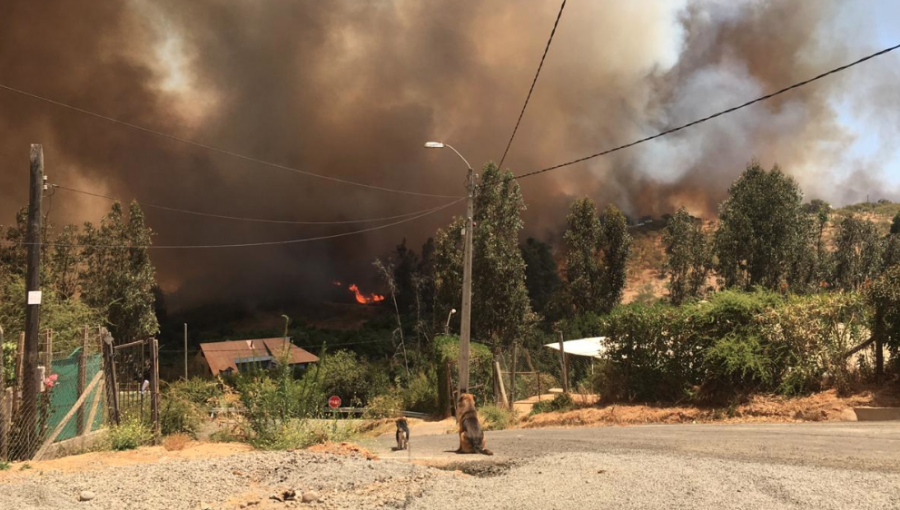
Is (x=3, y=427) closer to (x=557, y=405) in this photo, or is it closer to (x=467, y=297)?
(x=467, y=297)

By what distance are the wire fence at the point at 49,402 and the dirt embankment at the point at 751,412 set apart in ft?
41.9

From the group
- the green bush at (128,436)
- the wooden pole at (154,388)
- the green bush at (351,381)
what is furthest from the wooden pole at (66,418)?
the green bush at (351,381)

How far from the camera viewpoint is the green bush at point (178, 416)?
1446 centimetres

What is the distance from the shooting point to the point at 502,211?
124 ft

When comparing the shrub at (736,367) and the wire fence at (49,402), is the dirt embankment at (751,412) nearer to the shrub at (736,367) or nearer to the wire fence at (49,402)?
the shrub at (736,367)

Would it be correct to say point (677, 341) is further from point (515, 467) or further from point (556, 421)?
point (515, 467)

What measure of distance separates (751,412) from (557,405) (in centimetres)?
695

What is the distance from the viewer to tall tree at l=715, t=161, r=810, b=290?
45656 millimetres

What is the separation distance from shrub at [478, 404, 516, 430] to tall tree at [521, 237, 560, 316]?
54295mm

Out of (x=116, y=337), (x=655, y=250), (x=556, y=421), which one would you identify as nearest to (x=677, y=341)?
(x=556, y=421)

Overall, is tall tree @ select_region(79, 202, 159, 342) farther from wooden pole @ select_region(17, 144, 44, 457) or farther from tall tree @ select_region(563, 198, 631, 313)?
tall tree @ select_region(563, 198, 631, 313)

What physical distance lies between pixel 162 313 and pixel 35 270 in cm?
6577

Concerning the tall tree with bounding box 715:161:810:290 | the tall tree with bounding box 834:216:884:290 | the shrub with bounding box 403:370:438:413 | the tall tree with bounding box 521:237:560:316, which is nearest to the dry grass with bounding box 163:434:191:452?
the shrub with bounding box 403:370:438:413

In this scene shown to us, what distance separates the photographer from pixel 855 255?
7644 cm
